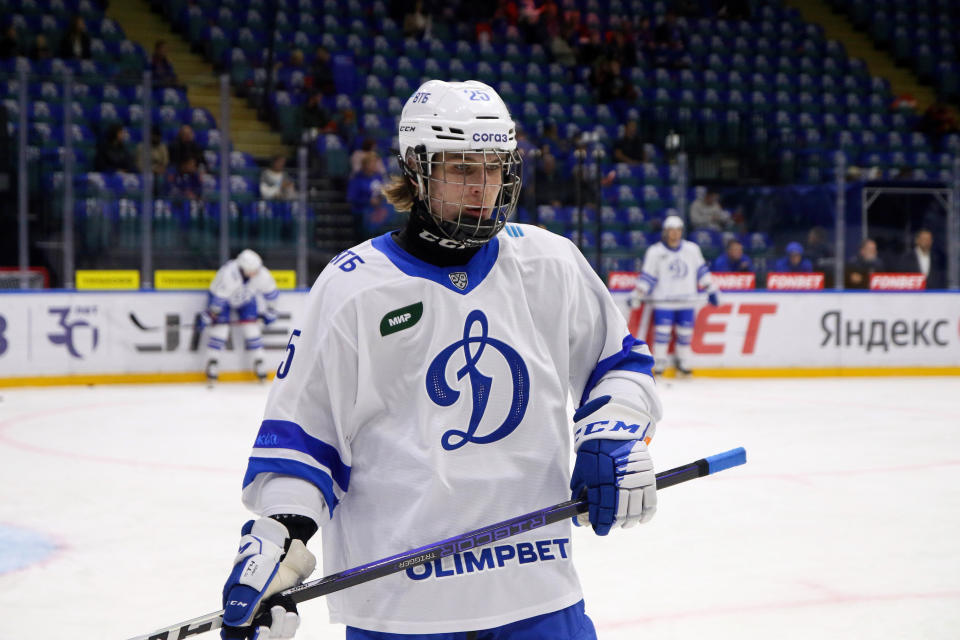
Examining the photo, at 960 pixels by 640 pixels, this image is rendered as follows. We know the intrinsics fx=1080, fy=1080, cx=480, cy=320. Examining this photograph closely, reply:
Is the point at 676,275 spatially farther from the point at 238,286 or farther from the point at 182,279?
the point at 182,279

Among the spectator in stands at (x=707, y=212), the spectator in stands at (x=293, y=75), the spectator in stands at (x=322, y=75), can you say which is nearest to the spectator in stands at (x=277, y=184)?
the spectator in stands at (x=293, y=75)

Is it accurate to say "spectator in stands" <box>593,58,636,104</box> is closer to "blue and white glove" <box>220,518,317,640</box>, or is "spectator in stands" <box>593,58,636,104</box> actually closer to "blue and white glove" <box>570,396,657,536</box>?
"blue and white glove" <box>570,396,657,536</box>

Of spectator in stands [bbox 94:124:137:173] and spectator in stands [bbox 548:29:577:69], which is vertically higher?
spectator in stands [bbox 548:29:577:69]

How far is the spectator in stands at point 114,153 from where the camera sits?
8195 millimetres

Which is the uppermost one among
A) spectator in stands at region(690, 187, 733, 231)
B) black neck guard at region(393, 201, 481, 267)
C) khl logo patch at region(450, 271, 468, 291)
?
spectator in stands at region(690, 187, 733, 231)

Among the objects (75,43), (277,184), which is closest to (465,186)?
(277,184)

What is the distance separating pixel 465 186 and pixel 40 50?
9.98 metres

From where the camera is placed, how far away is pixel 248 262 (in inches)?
340

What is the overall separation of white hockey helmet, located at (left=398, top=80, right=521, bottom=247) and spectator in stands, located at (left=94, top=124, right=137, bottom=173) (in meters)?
7.19

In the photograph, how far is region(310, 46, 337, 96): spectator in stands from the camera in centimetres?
1144

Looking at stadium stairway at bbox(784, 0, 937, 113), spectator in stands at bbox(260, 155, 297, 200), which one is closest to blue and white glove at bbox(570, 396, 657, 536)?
spectator in stands at bbox(260, 155, 297, 200)

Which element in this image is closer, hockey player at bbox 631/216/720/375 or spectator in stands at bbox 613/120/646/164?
hockey player at bbox 631/216/720/375

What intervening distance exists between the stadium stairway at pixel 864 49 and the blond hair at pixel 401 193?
14.7m

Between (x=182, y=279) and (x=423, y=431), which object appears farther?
(x=182, y=279)
